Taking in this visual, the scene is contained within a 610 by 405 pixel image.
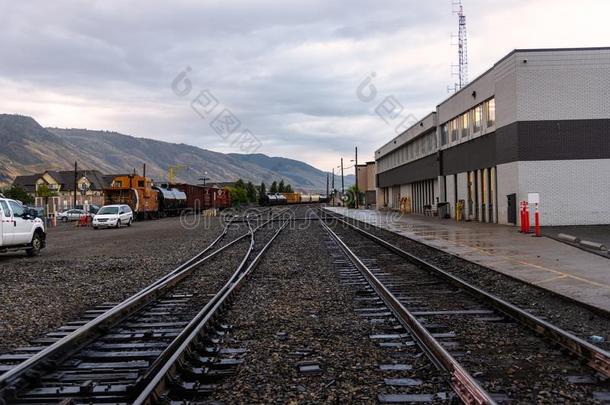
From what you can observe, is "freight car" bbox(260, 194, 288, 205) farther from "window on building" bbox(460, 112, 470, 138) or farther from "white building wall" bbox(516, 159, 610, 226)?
"white building wall" bbox(516, 159, 610, 226)

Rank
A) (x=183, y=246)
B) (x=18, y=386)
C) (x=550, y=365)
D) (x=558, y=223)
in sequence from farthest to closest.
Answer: (x=558, y=223) → (x=183, y=246) → (x=550, y=365) → (x=18, y=386)

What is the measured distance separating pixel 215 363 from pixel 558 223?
2231 centimetres

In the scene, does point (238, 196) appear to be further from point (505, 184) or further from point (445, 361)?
point (445, 361)

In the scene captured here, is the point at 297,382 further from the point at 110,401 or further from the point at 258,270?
the point at 258,270

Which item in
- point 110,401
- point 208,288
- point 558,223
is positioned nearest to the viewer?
point 110,401

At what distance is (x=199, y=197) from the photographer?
66.0 metres

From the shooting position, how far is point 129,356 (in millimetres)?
6012

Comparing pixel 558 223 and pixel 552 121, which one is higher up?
pixel 552 121

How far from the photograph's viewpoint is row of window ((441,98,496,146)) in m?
28.8

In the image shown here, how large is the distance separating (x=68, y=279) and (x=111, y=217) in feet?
78.4

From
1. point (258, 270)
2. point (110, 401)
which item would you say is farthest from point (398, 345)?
point (258, 270)

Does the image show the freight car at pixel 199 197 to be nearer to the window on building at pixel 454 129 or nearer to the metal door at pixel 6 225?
the window on building at pixel 454 129

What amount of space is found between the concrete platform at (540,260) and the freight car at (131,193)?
29.6 metres

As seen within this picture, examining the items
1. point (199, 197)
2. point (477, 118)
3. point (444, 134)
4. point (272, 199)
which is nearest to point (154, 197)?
point (199, 197)
